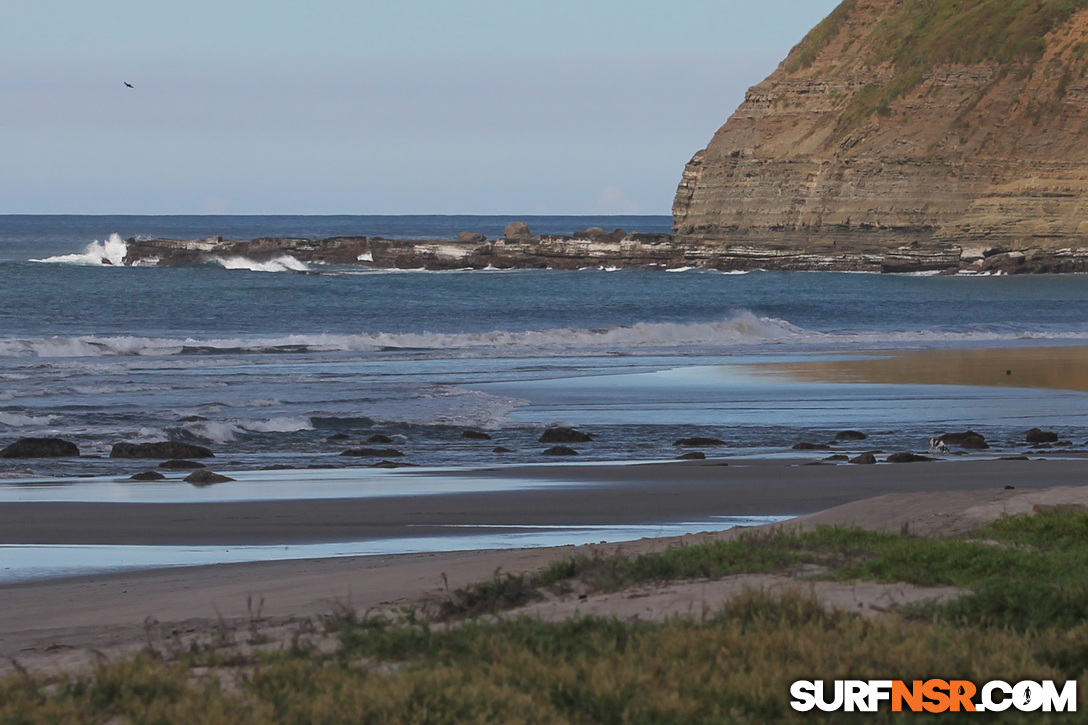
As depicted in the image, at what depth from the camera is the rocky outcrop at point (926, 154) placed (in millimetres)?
74750

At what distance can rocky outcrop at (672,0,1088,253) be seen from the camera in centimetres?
7475

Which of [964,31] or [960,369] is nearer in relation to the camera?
[960,369]

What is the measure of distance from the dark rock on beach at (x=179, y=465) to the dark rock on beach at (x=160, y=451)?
0.75 metres

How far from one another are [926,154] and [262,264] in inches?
1825

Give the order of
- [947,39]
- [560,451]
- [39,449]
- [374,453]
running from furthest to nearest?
[947,39]
[374,453]
[560,451]
[39,449]

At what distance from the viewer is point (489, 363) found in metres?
31.3

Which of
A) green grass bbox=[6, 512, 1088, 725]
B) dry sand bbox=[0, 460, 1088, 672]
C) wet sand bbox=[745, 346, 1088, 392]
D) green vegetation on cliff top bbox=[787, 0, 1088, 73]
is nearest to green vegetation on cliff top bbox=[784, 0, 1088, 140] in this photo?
green vegetation on cliff top bbox=[787, 0, 1088, 73]

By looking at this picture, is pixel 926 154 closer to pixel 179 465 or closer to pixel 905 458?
pixel 905 458

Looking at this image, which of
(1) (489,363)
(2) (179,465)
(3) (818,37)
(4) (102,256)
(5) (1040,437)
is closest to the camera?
(2) (179,465)

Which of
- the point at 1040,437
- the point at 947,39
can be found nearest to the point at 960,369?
the point at 1040,437

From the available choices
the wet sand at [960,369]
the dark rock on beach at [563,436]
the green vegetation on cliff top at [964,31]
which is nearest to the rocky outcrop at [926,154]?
the green vegetation on cliff top at [964,31]

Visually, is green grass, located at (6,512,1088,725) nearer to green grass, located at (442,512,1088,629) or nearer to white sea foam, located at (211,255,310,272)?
green grass, located at (442,512,1088,629)

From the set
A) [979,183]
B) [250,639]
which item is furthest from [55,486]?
[979,183]

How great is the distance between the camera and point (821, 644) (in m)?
5.34
